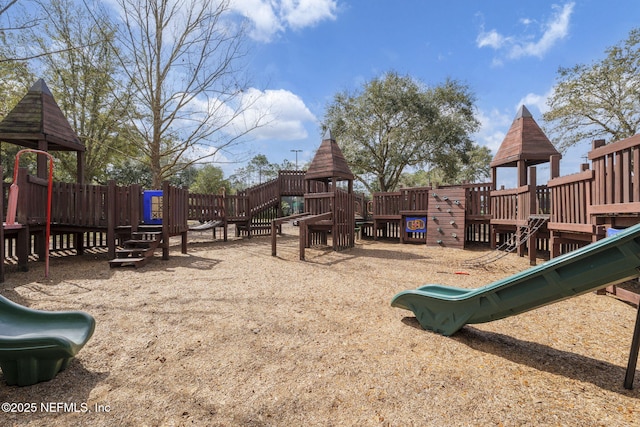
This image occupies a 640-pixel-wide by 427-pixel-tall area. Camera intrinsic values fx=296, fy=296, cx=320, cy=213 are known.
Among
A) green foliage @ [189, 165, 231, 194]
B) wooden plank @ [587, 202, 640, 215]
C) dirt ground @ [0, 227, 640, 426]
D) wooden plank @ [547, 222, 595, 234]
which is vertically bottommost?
dirt ground @ [0, 227, 640, 426]

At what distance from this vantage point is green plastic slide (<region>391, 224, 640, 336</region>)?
2.27m

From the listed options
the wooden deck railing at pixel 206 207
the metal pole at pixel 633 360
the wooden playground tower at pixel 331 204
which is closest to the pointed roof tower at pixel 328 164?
the wooden playground tower at pixel 331 204

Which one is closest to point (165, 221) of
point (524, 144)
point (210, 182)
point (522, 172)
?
point (522, 172)

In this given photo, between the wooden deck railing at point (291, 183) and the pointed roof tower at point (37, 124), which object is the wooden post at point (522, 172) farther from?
the pointed roof tower at point (37, 124)

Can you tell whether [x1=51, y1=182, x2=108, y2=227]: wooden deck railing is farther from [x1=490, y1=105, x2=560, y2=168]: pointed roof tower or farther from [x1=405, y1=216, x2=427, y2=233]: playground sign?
[x1=490, y1=105, x2=560, y2=168]: pointed roof tower

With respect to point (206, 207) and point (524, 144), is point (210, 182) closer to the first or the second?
point (206, 207)

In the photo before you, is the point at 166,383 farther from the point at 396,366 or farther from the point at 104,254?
the point at 104,254

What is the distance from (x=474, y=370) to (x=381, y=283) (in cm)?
316

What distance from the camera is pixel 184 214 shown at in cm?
974

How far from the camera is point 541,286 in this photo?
263 cm

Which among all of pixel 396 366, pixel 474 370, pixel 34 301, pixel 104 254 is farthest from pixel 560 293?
pixel 104 254

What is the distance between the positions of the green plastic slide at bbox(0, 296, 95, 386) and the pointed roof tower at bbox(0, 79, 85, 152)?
749cm

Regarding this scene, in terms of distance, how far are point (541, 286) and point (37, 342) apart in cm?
407

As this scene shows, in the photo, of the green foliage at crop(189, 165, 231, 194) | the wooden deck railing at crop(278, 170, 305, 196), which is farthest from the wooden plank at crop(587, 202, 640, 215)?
the green foliage at crop(189, 165, 231, 194)
